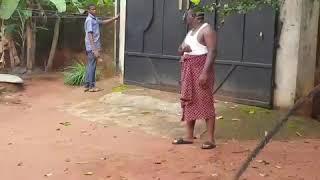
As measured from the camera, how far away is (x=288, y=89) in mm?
7930

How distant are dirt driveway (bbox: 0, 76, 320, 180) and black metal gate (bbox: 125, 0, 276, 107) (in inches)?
56.2

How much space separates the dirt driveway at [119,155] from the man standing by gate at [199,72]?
409mm

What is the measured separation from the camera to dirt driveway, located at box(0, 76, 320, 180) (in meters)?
5.09

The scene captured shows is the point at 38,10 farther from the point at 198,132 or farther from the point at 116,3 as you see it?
the point at 198,132

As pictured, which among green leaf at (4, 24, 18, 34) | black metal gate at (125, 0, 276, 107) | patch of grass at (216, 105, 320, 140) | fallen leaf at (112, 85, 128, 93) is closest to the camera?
patch of grass at (216, 105, 320, 140)

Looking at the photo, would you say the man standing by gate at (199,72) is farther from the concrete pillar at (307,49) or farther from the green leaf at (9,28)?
the green leaf at (9,28)

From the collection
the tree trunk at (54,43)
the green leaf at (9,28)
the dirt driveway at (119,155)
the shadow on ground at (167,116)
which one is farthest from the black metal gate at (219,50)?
the green leaf at (9,28)

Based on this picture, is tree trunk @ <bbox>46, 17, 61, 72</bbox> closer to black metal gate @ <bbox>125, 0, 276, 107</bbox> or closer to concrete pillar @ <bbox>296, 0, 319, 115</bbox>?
black metal gate @ <bbox>125, 0, 276, 107</bbox>

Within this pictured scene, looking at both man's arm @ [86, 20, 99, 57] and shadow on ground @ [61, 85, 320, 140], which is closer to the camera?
shadow on ground @ [61, 85, 320, 140]

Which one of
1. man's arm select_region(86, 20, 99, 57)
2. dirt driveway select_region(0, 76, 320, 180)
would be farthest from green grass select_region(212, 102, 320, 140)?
man's arm select_region(86, 20, 99, 57)

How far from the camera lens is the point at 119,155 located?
229 inches

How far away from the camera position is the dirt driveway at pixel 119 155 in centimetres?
509

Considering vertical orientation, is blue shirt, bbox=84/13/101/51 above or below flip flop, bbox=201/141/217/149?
above

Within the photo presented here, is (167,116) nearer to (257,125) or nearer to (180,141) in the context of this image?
(257,125)
